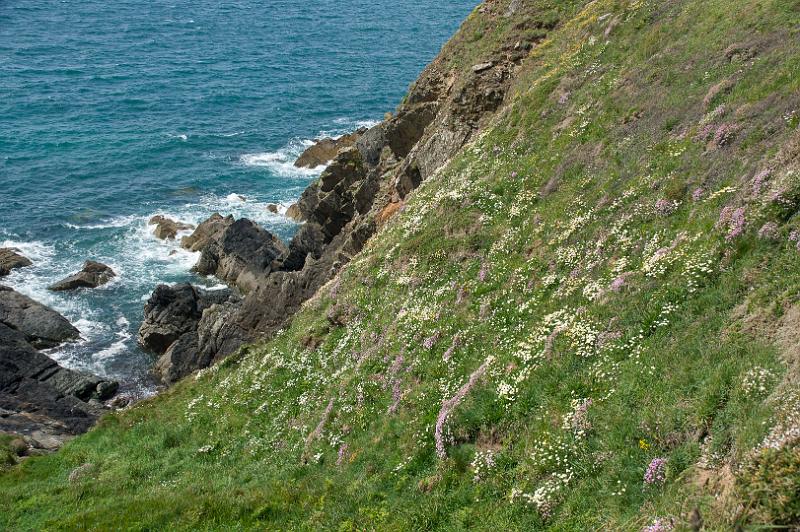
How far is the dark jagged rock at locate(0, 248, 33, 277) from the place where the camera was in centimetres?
6188

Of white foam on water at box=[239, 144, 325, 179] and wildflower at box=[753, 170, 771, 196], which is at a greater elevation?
wildflower at box=[753, 170, 771, 196]

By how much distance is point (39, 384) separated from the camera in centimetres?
4378

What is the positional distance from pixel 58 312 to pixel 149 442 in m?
32.9

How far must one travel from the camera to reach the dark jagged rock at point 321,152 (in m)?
88.2

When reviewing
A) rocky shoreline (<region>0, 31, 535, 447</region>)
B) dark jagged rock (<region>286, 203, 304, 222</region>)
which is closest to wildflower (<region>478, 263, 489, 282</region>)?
rocky shoreline (<region>0, 31, 535, 447</region>)

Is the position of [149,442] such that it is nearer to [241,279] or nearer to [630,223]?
[630,223]

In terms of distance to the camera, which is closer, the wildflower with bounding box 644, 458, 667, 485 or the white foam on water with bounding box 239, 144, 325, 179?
the wildflower with bounding box 644, 458, 667, 485

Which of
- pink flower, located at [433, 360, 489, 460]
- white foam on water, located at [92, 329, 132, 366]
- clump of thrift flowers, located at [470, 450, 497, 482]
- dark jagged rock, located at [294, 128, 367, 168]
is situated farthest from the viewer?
dark jagged rock, located at [294, 128, 367, 168]

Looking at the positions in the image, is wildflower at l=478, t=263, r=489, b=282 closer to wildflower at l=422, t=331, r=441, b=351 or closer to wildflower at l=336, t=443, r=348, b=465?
wildflower at l=422, t=331, r=441, b=351

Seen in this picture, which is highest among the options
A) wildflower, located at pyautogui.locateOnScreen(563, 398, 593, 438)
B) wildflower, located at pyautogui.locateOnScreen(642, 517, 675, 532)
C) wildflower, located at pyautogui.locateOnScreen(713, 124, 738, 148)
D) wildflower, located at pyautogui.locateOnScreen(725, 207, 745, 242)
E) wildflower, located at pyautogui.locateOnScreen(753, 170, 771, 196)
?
wildflower, located at pyautogui.locateOnScreen(713, 124, 738, 148)

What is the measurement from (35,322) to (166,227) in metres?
19.7

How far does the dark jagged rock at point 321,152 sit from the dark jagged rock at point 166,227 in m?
21.9

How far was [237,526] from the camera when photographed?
62.8 ft

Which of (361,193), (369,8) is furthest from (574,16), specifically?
(369,8)
